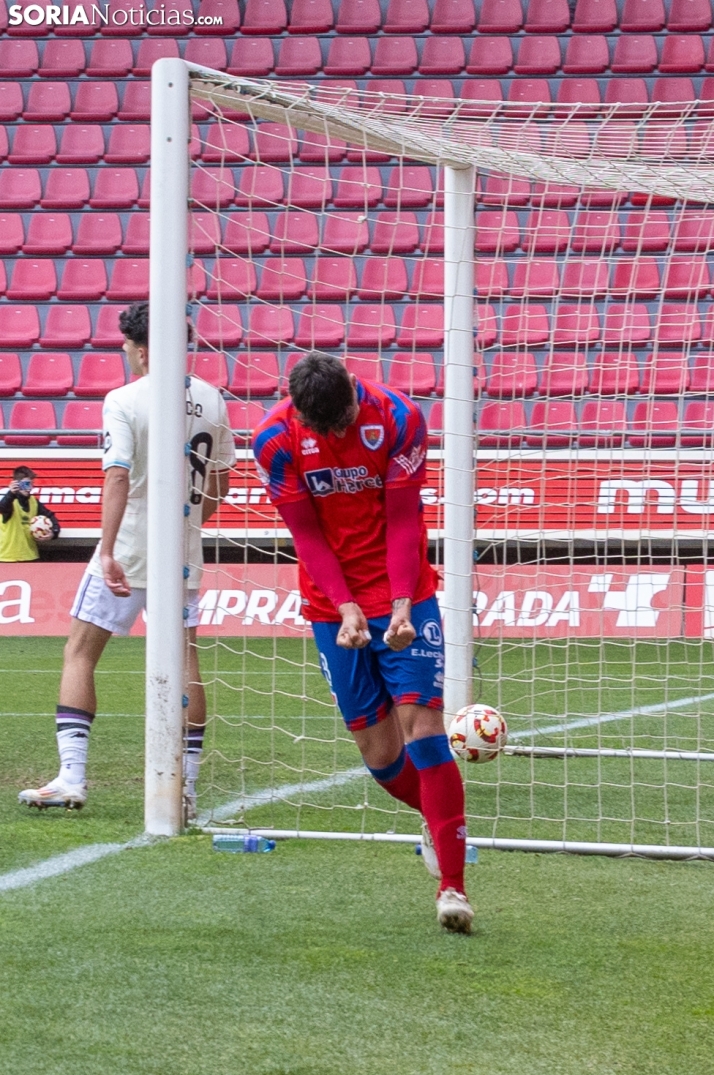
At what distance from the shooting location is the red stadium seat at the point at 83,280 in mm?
16125

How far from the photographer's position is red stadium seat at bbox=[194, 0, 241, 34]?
17234 mm

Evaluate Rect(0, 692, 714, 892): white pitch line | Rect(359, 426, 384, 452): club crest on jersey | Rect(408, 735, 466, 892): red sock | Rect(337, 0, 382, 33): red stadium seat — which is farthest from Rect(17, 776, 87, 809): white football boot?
Rect(337, 0, 382, 33): red stadium seat

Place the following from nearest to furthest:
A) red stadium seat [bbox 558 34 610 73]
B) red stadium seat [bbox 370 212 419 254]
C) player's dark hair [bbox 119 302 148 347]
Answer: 1. player's dark hair [bbox 119 302 148 347]
2. red stadium seat [bbox 370 212 419 254]
3. red stadium seat [bbox 558 34 610 73]

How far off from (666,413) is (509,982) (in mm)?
11664

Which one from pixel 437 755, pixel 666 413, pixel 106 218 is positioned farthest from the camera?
pixel 106 218

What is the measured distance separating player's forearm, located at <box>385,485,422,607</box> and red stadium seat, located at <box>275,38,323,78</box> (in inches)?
551

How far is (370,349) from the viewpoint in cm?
1467

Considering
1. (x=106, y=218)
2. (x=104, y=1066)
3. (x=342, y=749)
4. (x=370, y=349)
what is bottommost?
(x=342, y=749)

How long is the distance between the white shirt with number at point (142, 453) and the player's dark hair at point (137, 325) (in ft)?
0.53

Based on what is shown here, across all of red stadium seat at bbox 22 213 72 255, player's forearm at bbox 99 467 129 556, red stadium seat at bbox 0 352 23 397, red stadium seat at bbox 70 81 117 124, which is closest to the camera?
player's forearm at bbox 99 467 129 556

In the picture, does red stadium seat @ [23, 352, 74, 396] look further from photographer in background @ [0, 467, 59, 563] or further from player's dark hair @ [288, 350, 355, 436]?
player's dark hair @ [288, 350, 355, 436]

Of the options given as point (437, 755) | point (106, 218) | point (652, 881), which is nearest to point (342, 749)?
point (652, 881)

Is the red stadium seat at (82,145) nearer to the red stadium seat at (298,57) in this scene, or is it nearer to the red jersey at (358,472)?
the red stadium seat at (298,57)

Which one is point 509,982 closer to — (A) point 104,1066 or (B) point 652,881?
(A) point 104,1066
